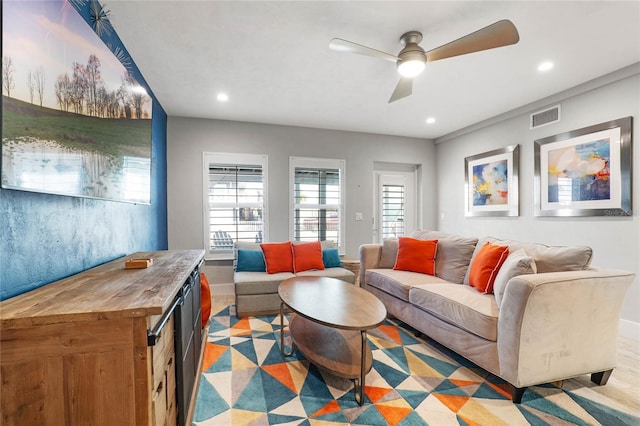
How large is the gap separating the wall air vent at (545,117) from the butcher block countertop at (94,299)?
422 cm

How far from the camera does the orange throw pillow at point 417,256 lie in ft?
10.4

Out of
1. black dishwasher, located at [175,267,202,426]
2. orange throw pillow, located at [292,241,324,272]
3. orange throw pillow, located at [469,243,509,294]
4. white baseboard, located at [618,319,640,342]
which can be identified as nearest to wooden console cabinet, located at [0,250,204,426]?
black dishwasher, located at [175,267,202,426]

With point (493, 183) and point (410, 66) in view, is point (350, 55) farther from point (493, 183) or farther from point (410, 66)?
point (493, 183)

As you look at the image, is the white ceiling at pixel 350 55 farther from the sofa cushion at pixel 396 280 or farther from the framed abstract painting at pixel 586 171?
the sofa cushion at pixel 396 280

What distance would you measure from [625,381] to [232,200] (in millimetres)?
4343

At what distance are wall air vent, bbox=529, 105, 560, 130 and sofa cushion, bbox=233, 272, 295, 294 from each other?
3642 mm

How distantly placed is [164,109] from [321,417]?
12.8 ft

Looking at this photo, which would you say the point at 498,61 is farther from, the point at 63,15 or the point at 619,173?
the point at 63,15

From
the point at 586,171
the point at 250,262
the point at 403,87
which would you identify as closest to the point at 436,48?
the point at 403,87

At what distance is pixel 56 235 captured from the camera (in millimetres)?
1371

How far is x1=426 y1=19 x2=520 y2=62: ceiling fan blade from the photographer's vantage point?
5.61ft

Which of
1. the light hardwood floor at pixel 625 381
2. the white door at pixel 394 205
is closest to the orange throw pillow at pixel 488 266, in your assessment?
the light hardwood floor at pixel 625 381

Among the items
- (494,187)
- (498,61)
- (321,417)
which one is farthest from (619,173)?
(321,417)

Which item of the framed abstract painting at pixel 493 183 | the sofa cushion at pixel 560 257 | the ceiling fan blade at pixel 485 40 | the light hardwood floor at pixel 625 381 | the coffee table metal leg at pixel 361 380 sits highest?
the ceiling fan blade at pixel 485 40
